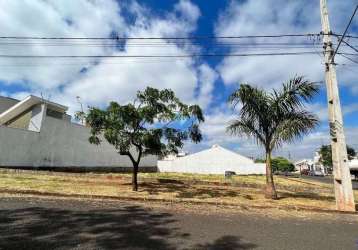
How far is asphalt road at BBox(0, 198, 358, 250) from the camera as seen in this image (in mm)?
5941

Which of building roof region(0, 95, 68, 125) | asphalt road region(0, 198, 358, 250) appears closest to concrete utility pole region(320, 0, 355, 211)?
asphalt road region(0, 198, 358, 250)

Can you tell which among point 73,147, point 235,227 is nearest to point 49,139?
point 73,147

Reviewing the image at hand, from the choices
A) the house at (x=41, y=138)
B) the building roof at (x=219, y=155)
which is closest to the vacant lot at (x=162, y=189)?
the house at (x=41, y=138)

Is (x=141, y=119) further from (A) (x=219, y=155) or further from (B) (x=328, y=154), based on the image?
(B) (x=328, y=154)

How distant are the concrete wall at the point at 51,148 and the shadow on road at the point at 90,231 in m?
16.4

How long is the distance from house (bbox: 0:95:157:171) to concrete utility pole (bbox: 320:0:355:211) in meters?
20.1

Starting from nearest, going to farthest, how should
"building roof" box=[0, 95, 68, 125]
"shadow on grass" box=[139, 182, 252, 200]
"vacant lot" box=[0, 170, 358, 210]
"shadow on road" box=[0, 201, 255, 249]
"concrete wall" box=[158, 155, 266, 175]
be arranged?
1. "shadow on road" box=[0, 201, 255, 249]
2. "vacant lot" box=[0, 170, 358, 210]
3. "shadow on grass" box=[139, 182, 252, 200]
4. "building roof" box=[0, 95, 68, 125]
5. "concrete wall" box=[158, 155, 266, 175]

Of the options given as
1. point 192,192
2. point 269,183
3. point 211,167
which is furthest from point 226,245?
point 211,167

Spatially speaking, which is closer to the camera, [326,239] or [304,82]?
[326,239]

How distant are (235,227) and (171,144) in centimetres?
713

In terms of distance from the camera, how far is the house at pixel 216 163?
177ft

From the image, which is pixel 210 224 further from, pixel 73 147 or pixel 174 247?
pixel 73 147

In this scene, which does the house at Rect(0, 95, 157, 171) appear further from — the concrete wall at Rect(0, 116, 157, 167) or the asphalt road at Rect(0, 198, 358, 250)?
the asphalt road at Rect(0, 198, 358, 250)

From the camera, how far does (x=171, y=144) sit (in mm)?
14656
